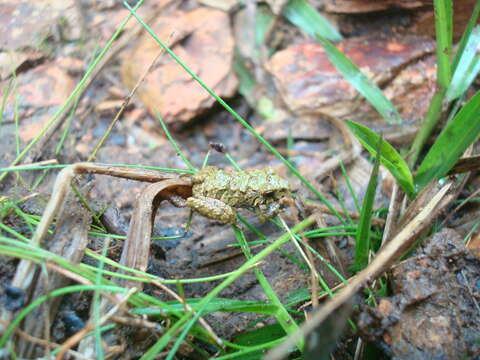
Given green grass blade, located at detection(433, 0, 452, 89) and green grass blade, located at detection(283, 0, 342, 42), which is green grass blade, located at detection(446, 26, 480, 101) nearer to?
green grass blade, located at detection(433, 0, 452, 89)

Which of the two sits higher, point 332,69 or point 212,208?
point 212,208

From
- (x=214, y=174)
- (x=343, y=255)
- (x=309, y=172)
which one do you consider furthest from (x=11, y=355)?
(x=309, y=172)

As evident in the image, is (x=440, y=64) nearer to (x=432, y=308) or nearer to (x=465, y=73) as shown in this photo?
(x=465, y=73)

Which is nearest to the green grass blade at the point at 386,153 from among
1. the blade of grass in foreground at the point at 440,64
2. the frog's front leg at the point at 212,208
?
the blade of grass in foreground at the point at 440,64

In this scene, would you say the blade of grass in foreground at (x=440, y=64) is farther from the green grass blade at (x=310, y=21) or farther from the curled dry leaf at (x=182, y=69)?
the curled dry leaf at (x=182, y=69)

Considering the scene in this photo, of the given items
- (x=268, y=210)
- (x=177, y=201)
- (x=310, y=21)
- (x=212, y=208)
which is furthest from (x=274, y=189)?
(x=310, y=21)

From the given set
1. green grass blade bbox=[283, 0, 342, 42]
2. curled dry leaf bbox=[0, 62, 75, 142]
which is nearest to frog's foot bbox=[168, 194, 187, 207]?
curled dry leaf bbox=[0, 62, 75, 142]

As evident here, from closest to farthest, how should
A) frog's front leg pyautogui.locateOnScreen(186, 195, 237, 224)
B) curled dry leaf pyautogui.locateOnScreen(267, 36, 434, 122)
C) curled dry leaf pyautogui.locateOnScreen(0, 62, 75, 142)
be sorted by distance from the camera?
frog's front leg pyautogui.locateOnScreen(186, 195, 237, 224)
curled dry leaf pyautogui.locateOnScreen(0, 62, 75, 142)
curled dry leaf pyautogui.locateOnScreen(267, 36, 434, 122)
